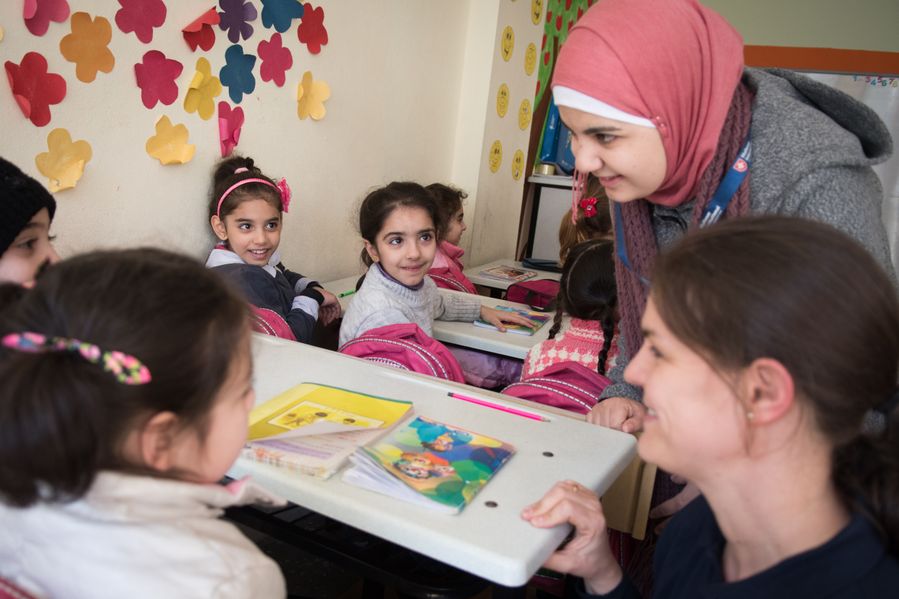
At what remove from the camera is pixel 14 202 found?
1258 millimetres

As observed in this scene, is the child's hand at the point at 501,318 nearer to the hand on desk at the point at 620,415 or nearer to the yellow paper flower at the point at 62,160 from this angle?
the hand on desk at the point at 620,415

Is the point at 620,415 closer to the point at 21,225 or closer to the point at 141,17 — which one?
the point at 21,225

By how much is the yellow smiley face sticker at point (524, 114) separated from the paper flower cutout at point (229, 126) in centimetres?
218

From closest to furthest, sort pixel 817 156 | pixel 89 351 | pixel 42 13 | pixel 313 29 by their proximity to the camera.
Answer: pixel 89 351
pixel 817 156
pixel 42 13
pixel 313 29

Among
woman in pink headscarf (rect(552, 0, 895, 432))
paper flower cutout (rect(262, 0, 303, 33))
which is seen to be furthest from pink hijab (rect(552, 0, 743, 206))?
paper flower cutout (rect(262, 0, 303, 33))

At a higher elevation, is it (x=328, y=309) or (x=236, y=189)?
(x=236, y=189)

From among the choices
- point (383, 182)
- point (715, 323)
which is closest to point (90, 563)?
point (715, 323)

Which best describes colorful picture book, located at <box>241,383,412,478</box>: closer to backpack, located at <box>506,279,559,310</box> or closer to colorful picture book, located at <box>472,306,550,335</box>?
colorful picture book, located at <box>472,306,550,335</box>

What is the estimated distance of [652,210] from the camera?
1475 millimetres

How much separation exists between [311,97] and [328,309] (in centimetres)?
77

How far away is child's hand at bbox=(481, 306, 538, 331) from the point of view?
2.47 metres

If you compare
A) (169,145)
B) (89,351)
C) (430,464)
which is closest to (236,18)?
(169,145)

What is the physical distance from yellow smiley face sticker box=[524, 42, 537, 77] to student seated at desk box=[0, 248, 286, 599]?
368cm

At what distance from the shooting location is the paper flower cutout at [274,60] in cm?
245
